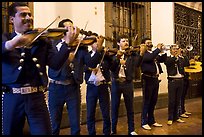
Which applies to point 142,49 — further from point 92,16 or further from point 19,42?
point 19,42

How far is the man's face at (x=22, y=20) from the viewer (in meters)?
2.57

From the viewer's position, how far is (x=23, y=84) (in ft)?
8.21

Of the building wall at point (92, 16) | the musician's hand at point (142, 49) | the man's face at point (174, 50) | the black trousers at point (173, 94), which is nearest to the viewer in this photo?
the musician's hand at point (142, 49)

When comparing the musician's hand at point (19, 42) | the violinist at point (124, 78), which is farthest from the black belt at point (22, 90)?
the violinist at point (124, 78)

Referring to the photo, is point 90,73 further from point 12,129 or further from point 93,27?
point 12,129

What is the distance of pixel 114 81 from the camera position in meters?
5.03

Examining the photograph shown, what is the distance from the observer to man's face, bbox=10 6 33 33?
257 centimetres

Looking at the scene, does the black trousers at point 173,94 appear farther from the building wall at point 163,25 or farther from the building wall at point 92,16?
the building wall at point 163,25

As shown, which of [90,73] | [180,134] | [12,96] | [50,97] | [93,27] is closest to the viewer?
[12,96]

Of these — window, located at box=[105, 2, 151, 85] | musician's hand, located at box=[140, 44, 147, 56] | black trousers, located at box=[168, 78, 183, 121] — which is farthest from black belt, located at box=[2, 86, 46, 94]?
window, located at box=[105, 2, 151, 85]

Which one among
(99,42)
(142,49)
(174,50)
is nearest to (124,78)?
(142,49)

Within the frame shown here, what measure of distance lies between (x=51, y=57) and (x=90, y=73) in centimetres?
215

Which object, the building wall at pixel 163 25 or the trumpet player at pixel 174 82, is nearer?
the trumpet player at pixel 174 82

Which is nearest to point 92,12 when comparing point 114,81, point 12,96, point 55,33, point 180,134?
point 114,81
